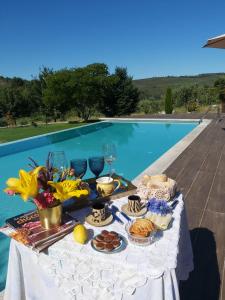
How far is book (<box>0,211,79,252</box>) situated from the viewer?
1.23 meters

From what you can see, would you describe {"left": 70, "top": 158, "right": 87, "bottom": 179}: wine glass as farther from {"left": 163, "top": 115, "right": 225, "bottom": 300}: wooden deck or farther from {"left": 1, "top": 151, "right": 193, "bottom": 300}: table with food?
{"left": 163, "top": 115, "right": 225, "bottom": 300}: wooden deck

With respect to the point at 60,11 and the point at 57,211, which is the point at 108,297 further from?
the point at 60,11

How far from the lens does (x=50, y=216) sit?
130 centimetres

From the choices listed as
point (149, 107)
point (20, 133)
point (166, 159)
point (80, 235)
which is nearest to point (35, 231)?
point (80, 235)

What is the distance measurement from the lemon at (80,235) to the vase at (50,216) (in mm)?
128

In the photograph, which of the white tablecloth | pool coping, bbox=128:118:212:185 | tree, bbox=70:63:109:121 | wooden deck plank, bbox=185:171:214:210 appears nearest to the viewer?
the white tablecloth

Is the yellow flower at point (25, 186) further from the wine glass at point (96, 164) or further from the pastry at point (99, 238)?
the wine glass at point (96, 164)

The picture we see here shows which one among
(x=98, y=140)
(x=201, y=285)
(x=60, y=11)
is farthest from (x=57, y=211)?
(x=60, y=11)

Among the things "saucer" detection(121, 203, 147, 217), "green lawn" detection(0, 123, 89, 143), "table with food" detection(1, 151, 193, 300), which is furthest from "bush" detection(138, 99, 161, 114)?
"table with food" detection(1, 151, 193, 300)

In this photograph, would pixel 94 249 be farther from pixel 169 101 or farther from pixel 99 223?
pixel 169 101

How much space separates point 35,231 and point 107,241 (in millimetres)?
415

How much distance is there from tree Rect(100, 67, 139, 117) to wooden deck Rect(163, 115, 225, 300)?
473 inches

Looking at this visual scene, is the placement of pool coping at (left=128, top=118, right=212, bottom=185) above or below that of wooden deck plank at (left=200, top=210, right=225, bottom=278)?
above

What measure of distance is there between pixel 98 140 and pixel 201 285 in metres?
9.37
